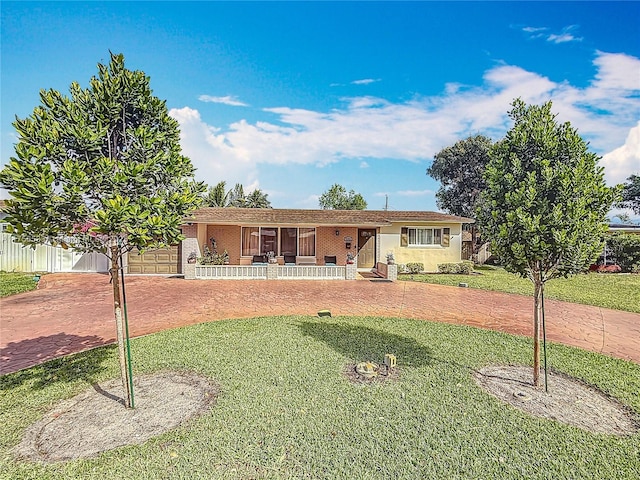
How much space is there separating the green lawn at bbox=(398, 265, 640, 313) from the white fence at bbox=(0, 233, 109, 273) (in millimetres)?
16820

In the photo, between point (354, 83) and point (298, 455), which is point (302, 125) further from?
point (298, 455)

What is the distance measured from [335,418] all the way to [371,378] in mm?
1368

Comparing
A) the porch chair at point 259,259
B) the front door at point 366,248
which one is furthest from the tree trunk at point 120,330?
the front door at point 366,248

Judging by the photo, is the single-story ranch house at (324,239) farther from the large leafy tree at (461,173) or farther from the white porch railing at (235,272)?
the large leafy tree at (461,173)

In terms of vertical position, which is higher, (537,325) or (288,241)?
(288,241)

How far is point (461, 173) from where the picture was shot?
105 ft

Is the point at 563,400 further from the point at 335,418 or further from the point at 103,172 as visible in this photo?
the point at 103,172

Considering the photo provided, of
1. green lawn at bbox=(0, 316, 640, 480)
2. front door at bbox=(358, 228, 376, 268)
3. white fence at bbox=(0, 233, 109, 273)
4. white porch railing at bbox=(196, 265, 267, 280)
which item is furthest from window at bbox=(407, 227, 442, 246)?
white fence at bbox=(0, 233, 109, 273)

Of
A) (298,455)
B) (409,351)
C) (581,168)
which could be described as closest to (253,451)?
(298,455)

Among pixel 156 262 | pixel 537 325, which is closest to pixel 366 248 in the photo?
pixel 156 262

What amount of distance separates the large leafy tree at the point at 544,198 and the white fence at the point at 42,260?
1932 centimetres

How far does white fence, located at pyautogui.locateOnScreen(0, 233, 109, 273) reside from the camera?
17141 mm

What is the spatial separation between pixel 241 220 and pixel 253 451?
1414 cm

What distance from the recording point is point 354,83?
19000 millimetres
